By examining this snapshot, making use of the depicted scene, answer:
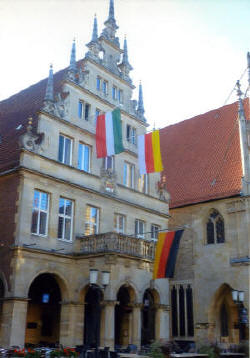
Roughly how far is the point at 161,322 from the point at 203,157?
12406 mm

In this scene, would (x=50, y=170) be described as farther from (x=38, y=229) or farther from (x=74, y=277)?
(x=74, y=277)

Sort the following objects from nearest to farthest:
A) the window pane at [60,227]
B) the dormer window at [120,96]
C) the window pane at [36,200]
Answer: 1. the window pane at [36,200]
2. the window pane at [60,227]
3. the dormer window at [120,96]

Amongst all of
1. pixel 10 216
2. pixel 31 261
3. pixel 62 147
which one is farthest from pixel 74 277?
pixel 62 147

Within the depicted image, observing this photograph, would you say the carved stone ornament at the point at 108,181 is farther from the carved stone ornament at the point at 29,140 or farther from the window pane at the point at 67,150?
the carved stone ornament at the point at 29,140

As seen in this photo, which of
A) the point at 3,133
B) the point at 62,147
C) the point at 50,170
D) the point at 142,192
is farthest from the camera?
the point at 142,192

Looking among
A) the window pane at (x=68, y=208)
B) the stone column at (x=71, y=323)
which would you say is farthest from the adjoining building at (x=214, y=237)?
the window pane at (x=68, y=208)

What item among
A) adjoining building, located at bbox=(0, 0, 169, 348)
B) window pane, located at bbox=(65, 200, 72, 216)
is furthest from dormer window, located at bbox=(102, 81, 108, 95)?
window pane, located at bbox=(65, 200, 72, 216)

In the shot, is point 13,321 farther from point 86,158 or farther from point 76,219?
point 86,158

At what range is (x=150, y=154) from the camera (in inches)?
890

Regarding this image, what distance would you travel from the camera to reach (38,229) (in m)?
19.6

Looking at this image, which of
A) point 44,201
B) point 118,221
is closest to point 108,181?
point 118,221

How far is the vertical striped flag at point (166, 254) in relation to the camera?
19.3 meters

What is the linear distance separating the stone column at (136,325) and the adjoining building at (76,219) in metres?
0.04

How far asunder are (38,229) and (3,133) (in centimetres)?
655
